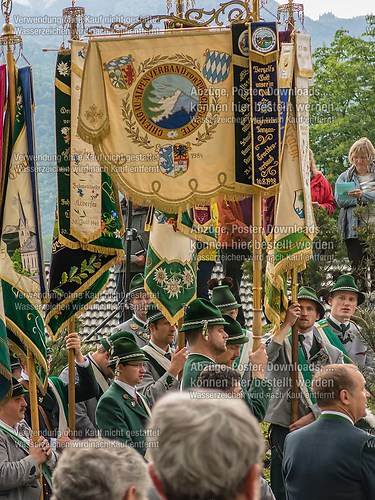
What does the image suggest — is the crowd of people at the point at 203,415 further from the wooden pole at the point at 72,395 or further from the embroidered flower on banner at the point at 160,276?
the embroidered flower on banner at the point at 160,276

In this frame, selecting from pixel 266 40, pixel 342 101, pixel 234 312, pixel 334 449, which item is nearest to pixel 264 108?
pixel 266 40

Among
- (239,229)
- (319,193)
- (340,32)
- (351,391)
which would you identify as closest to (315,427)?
(351,391)

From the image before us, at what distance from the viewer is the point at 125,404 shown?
7.38 meters

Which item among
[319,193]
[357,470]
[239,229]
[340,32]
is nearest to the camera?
[357,470]

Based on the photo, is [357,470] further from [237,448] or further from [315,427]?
[237,448]

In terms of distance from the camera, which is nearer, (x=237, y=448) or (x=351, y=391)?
(x=237, y=448)

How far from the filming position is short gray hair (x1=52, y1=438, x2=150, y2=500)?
3932mm

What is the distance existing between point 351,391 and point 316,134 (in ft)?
62.9

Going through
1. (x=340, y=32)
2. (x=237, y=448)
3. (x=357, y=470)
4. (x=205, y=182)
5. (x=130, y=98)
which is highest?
(x=340, y=32)

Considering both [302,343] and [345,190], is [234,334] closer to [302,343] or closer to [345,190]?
[302,343]

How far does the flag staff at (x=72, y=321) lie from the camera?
804 cm

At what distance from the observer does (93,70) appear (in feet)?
27.2

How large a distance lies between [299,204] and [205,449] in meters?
5.52

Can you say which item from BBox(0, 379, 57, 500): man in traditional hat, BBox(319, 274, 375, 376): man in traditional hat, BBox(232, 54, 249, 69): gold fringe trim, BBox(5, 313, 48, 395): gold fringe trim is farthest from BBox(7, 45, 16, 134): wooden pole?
BBox(319, 274, 375, 376): man in traditional hat
